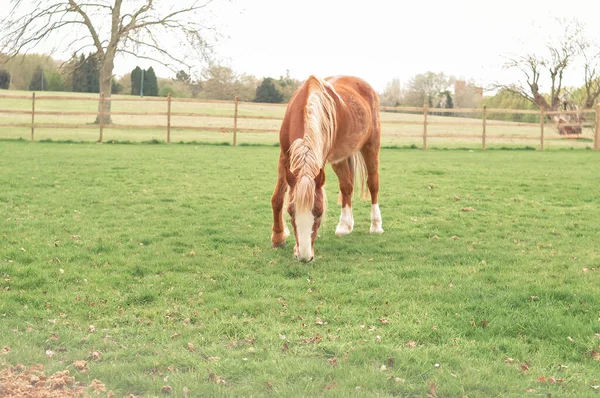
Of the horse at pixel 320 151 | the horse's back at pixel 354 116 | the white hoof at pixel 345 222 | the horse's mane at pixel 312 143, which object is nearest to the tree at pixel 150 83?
the horse's back at pixel 354 116

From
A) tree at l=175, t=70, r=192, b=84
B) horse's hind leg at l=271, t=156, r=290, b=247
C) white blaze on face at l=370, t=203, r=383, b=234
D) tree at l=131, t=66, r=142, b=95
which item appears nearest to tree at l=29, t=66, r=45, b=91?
tree at l=131, t=66, r=142, b=95

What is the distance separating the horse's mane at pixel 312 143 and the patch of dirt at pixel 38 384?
7.59 feet

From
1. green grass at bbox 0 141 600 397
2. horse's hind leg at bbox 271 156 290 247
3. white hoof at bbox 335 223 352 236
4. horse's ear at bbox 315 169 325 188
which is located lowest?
green grass at bbox 0 141 600 397

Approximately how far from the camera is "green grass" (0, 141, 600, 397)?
3.15 m

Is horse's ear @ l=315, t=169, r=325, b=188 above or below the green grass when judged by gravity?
above

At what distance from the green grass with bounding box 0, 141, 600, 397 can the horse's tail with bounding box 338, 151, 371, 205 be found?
51cm

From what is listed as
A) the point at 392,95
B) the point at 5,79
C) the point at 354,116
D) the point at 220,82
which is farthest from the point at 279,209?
the point at 5,79

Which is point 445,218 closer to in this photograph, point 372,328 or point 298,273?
point 298,273

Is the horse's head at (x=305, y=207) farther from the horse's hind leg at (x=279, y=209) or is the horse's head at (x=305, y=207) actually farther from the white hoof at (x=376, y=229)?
the white hoof at (x=376, y=229)

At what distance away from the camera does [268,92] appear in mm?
32781

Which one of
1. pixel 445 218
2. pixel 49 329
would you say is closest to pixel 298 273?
pixel 49 329

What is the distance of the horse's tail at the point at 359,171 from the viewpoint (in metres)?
7.05

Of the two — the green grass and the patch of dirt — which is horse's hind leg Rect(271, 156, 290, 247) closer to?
the green grass

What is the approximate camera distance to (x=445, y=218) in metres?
7.72
